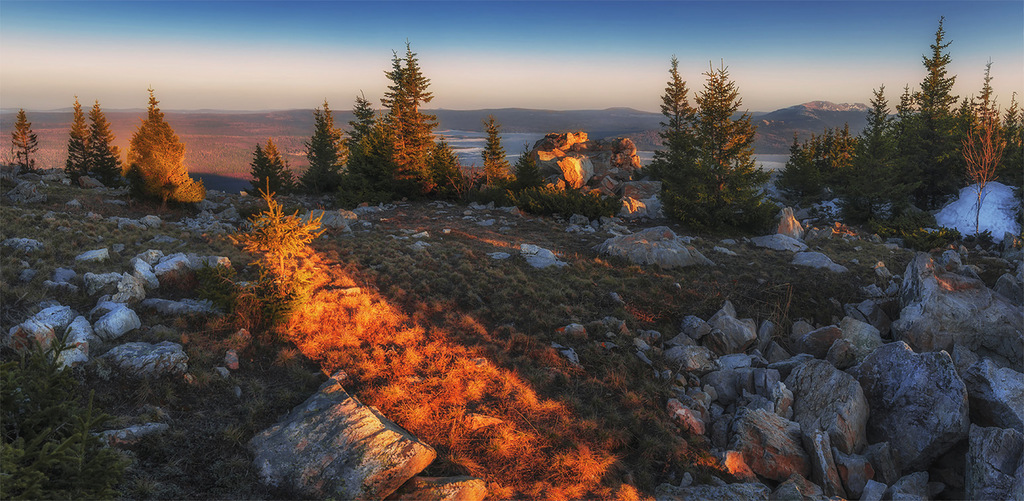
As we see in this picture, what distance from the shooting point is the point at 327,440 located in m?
5.48

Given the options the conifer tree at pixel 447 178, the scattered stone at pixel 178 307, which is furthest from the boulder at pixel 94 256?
the conifer tree at pixel 447 178

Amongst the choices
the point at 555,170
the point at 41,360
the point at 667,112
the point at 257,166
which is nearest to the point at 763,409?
the point at 41,360

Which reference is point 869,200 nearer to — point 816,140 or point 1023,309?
point 1023,309

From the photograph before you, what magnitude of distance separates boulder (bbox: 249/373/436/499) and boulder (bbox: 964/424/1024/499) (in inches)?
277

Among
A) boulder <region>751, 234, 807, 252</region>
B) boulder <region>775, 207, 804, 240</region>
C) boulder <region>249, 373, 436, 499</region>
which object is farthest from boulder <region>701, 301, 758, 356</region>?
Answer: boulder <region>775, 207, 804, 240</region>

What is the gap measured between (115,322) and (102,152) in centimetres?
→ 5381

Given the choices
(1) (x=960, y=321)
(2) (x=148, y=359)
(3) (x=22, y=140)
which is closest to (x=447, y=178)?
(2) (x=148, y=359)

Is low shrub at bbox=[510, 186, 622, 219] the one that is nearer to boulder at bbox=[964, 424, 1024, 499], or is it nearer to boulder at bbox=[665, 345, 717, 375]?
boulder at bbox=[665, 345, 717, 375]

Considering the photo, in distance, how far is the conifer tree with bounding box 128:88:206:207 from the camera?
24734 mm

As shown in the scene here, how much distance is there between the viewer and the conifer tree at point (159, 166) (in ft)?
81.1

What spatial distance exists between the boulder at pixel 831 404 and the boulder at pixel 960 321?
3948mm

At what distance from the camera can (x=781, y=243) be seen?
671 inches

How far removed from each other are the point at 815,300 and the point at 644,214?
13447 millimetres

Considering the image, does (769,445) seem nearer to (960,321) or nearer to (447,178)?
(960,321)
